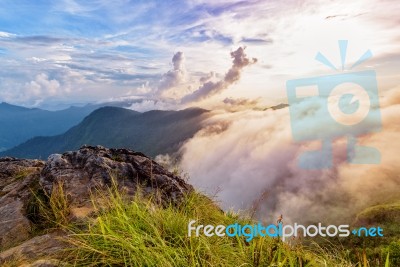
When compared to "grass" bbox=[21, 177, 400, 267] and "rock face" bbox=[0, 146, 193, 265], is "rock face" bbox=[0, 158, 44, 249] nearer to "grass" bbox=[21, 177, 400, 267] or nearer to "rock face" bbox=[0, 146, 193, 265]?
"rock face" bbox=[0, 146, 193, 265]

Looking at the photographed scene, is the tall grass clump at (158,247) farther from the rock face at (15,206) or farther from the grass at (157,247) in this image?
the rock face at (15,206)

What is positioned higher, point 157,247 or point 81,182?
point 81,182

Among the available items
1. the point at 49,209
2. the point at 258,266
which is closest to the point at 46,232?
the point at 49,209

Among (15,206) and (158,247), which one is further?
(15,206)

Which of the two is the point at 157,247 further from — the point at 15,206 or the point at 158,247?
the point at 15,206

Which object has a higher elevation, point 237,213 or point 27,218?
point 27,218

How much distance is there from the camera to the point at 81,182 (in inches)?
323

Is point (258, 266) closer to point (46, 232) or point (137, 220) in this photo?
point (137, 220)

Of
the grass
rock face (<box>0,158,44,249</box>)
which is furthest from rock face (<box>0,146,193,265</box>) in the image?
the grass

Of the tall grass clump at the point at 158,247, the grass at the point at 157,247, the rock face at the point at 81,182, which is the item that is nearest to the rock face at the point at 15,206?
the rock face at the point at 81,182

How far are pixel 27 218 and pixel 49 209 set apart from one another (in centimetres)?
57

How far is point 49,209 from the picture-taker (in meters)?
7.39

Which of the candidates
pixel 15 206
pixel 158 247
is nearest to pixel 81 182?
pixel 15 206

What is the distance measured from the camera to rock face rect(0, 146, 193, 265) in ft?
24.1
